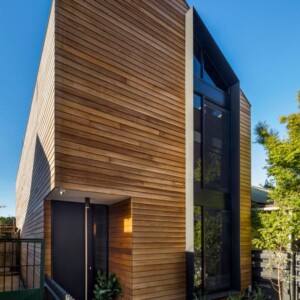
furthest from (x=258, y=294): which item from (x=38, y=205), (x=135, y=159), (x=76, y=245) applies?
(x=38, y=205)

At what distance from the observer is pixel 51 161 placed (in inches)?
194

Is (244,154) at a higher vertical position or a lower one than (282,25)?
lower

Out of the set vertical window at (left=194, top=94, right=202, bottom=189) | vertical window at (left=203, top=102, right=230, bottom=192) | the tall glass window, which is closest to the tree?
the tall glass window

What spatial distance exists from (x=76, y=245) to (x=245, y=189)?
5.16 meters

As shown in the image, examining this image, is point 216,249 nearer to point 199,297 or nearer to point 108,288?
point 199,297

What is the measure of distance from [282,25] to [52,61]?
8328 millimetres

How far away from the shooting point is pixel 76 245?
619 cm

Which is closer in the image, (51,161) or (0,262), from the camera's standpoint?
(51,161)

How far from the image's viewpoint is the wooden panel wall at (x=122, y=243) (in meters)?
5.64

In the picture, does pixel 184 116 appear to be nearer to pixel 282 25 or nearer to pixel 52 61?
pixel 52 61

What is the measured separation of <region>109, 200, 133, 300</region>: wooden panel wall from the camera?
564cm

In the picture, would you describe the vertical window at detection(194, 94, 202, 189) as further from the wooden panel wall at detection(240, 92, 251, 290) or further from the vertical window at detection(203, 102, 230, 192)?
the wooden panel wall at detection(240, 92, 251, 290)

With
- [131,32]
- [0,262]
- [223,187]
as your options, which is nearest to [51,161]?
[131,32]

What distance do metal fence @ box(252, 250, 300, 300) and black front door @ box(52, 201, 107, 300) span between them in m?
4.52
